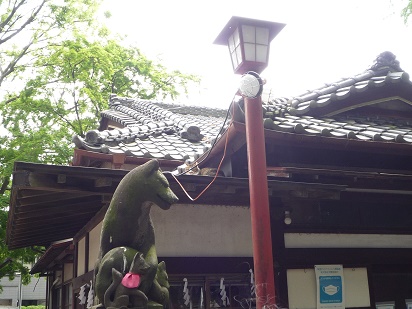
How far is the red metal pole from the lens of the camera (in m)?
4.64

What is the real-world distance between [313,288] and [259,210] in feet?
9.52

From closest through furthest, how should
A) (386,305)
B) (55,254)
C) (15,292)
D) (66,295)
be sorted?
(386,305) < (55,254) < (66,295) < (15,292)

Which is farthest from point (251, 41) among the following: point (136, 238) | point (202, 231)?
point (202, 231)

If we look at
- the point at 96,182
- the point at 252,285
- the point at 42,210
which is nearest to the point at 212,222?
the point at 252,285

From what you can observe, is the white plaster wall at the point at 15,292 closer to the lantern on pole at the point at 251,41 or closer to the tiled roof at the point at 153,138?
the tiled roof at the point at 153,138

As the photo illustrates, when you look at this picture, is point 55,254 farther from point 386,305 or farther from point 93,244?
point 386,305

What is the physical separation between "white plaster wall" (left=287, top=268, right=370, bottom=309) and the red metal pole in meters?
2.45

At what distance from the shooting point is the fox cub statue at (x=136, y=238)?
447cm

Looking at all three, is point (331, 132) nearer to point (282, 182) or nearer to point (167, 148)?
point (282, 182)

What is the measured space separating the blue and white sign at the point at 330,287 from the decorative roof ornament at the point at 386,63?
3785 mm

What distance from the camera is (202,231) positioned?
681 centimetres

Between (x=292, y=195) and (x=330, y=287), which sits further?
(x=330, y=287)

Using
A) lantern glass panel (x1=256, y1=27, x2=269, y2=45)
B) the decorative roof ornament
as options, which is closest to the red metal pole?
lantern glass panel (x1=256, y1=27, x2=269, y2=45)

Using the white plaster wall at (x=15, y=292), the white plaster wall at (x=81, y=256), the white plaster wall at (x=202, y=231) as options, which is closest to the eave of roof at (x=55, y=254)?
the white plaster wall at (x=81, y=256)
